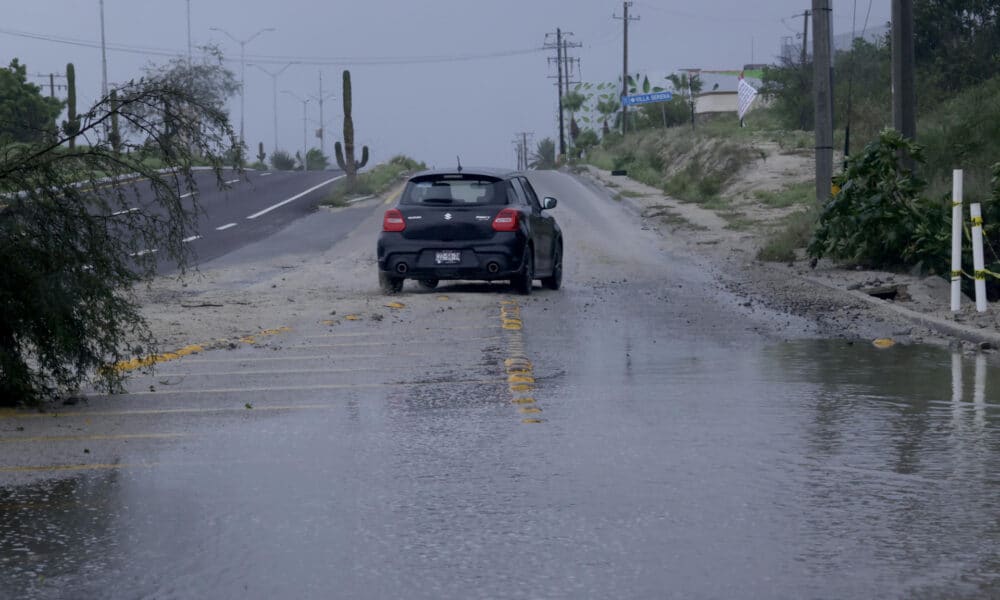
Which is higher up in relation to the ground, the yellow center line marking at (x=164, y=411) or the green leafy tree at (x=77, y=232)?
the green leafy tree at (x=77, y=232)

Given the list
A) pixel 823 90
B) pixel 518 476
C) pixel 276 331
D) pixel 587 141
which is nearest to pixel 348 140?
pixel 823 90

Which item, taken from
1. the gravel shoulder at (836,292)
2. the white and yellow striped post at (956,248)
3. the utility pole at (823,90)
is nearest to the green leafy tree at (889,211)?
the gravel shoulder at (836,292)

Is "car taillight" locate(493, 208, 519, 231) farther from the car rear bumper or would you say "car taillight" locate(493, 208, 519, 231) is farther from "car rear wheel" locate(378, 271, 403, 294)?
"car rear wheel" locate(378, 271, 403, 294)

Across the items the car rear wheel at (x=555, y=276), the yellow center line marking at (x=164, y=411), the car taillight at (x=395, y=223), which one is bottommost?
the yellow center line marking at (x=164, y=411)

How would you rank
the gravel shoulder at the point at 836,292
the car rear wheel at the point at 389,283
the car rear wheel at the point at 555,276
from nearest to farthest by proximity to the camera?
the gravel shoulder at the point at 836,292, the car rear wheel at the point at 389,283, the car rear wheel at the point at 555,276

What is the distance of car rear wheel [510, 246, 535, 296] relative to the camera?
18.1m

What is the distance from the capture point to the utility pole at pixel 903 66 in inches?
773

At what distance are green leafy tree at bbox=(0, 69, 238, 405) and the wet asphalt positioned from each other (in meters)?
0.46

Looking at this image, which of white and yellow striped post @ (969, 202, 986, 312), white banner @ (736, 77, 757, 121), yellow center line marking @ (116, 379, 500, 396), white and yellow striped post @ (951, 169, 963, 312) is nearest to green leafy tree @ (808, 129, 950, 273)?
white and yellow striped post @ (951, 169, 963, 312)

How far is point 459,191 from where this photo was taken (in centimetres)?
1819

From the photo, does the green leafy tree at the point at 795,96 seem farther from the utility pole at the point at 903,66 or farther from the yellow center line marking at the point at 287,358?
the yellow center line marking at the point at 287,358

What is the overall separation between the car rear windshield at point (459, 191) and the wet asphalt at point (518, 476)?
17.3 ft

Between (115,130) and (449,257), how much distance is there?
8222mm

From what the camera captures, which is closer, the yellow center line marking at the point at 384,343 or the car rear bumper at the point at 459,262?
the yellow center line marking at the point at 384,343
